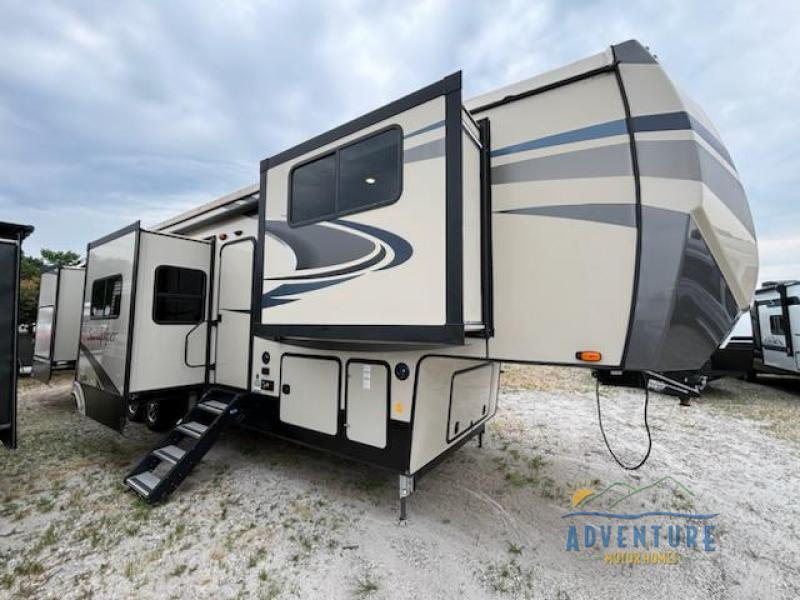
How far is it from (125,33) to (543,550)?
24.0 feet

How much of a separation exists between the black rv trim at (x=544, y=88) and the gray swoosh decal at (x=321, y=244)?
4.03 ft

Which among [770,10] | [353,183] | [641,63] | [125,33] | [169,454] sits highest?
[125,33]

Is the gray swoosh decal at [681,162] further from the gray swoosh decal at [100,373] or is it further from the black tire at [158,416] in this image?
the black tire at [158,416]

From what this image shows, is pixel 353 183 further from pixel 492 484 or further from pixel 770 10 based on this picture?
pixel 770 10

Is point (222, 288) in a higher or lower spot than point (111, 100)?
lower

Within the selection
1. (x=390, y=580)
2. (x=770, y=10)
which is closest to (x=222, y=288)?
(x=390, y=580)

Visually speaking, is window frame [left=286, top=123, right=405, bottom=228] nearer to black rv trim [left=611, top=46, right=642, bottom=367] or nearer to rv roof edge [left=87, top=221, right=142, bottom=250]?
black rv trim [left=611, top=46, right=642, bottom=367]

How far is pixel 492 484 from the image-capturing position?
3.30 metres

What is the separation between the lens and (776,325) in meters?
7.53

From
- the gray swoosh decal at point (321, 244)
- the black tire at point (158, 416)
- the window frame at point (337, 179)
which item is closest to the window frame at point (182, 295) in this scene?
the black tire at point (158, 416)

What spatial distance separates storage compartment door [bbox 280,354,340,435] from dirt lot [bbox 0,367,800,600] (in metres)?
0.64

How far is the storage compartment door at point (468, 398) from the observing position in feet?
9.79

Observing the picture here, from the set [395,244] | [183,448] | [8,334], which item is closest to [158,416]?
[183,448]

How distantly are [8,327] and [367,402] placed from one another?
260 cm
